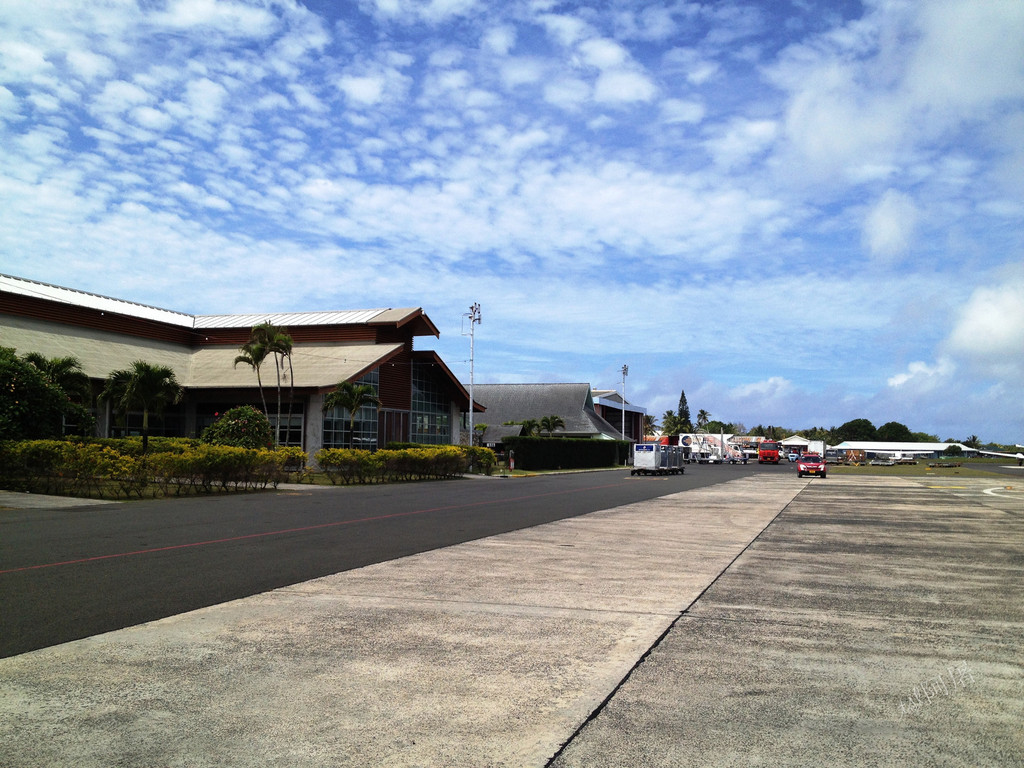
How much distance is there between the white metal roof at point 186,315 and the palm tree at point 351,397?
7.88 meters

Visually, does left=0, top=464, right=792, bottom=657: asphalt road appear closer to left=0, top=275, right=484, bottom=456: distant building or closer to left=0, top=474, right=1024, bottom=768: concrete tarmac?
left=0, top=474, right=1024, bottom=768: concrete tarmac

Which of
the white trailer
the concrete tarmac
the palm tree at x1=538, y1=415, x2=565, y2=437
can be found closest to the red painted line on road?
the concrete tarmac

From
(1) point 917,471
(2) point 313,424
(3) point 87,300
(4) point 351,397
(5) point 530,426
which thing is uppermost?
(3) point 87,300

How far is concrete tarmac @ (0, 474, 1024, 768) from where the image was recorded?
433 centimetres

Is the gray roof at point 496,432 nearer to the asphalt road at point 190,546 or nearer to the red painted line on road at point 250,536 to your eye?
the red painted line on road at point 250,536

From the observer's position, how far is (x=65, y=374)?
99.1ft

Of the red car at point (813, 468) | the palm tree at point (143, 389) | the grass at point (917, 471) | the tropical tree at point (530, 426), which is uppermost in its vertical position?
the palm tree at point (143, 389)

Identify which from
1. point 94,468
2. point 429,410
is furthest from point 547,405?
point 94,468

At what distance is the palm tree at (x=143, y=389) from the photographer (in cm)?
3189

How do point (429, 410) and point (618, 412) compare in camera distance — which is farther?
point (618, 412)

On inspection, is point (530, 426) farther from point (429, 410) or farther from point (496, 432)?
point (429, 410)

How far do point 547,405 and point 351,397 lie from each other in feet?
173

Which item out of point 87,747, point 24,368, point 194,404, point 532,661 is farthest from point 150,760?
point 194,404

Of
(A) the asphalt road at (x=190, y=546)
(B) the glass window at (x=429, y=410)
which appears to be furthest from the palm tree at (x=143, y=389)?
(B) the glass window at (x=429, y=410)
